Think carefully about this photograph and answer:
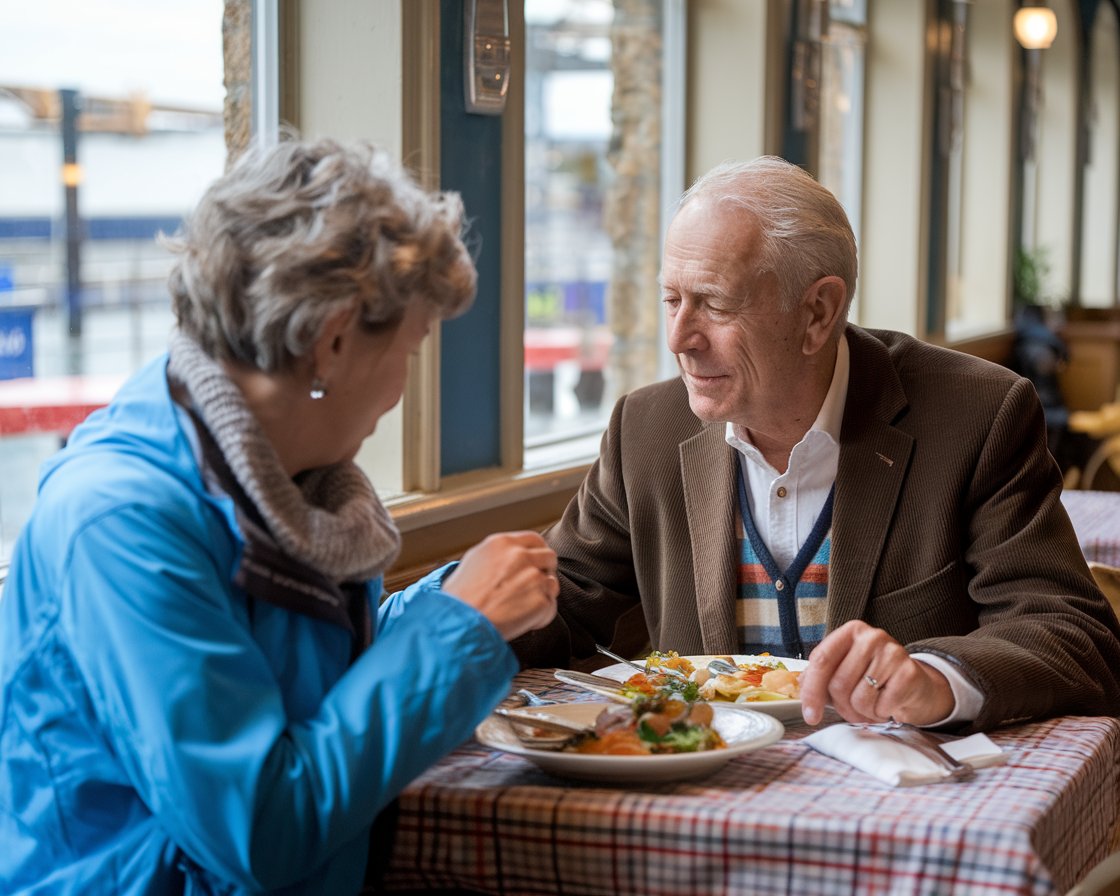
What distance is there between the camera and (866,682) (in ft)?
5.23

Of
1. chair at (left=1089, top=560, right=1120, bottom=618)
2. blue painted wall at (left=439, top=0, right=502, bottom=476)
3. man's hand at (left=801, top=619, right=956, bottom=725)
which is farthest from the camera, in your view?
blue painted wall at (left=439, top=0, right=502, bottom=476)

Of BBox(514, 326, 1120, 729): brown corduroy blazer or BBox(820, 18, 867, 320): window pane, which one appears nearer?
BBox(514, 326, 1120, 729): brown corduroy blazer

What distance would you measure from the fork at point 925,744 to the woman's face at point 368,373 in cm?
65

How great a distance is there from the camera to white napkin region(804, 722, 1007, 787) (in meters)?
1.43

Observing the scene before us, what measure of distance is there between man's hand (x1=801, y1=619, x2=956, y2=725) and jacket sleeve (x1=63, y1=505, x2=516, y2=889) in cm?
43

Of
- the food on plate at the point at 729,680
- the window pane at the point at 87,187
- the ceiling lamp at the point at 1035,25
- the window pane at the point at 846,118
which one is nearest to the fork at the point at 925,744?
the food on plate at the point at 729,680

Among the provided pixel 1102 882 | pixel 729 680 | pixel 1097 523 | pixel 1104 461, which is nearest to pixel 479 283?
pixel 1097 523

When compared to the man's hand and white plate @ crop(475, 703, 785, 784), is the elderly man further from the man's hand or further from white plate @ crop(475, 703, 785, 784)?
white plate @ crop(475, 703, 785, 784)

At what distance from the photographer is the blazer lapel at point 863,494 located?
203 centimetres

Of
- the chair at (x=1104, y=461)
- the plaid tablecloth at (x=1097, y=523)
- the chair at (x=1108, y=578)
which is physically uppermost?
the chair at (x=1108, y=578)

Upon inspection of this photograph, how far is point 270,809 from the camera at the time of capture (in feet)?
4.12

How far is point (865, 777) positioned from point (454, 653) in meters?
0.44

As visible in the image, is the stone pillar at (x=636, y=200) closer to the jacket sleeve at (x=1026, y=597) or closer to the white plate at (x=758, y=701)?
the jacket sleeve at (x=1026, y=597)

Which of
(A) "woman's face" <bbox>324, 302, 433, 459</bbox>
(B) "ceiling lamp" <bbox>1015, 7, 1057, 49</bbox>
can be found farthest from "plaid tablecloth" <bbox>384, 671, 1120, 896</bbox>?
(B) "ceiling lamp" <bbox>1015, 7, 1057, 49</bbox>
